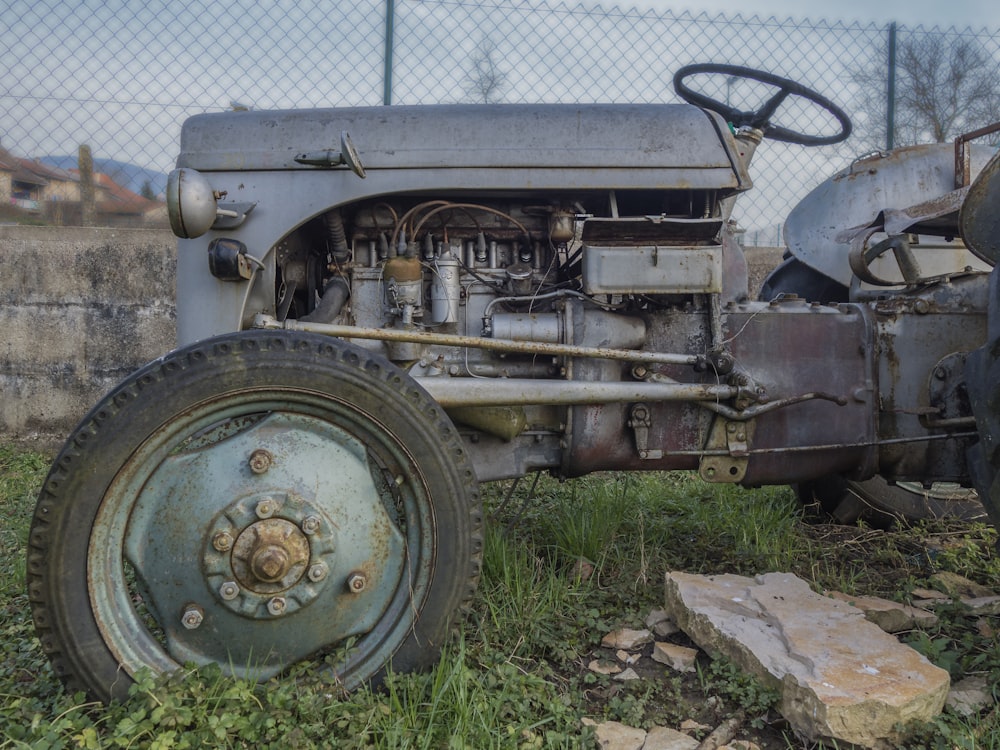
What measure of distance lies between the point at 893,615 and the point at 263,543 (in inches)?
70.9

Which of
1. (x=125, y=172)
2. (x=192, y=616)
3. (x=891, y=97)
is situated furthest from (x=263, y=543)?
(x=891, y=97)

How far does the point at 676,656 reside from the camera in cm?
209

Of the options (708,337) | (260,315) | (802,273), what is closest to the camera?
(260,315)

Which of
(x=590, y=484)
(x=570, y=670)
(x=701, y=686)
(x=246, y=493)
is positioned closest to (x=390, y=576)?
(x=246, y=493)

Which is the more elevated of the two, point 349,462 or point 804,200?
point 804,200

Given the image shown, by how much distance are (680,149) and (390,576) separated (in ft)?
4.91

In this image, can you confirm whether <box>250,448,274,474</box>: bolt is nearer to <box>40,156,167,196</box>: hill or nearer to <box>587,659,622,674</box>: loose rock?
<box>587,659,622,674</box>: loose rock

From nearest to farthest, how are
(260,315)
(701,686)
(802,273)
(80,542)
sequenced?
1. (80,542)
2. (701,686)
3. (260,315)
4. (802,273)

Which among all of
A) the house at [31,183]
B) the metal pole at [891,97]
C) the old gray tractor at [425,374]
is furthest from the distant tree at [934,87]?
the house at [31,183]

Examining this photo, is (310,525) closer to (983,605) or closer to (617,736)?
(617,736)

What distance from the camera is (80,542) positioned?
169 centimetres

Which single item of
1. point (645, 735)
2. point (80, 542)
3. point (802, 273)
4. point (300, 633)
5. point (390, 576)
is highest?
point (802, 273)

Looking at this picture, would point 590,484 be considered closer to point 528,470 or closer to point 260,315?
point 528,470

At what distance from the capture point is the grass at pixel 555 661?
1659 millimetres
